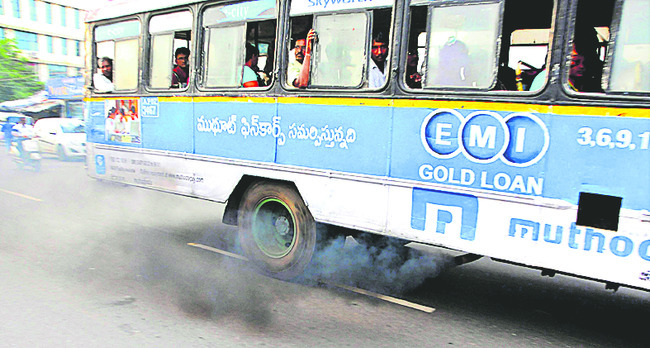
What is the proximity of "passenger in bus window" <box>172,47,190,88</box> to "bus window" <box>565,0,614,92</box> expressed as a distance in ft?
14.7

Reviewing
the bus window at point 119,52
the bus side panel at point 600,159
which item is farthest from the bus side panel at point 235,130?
the bus side panel at point 600,159

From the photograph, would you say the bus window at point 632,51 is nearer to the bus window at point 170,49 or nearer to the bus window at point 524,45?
the bus window at point 524,45

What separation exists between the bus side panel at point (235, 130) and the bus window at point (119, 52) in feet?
5.17

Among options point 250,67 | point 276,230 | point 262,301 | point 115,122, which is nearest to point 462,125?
point 262,301

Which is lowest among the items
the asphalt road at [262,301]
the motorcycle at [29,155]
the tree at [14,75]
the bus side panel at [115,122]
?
the asphalt road at [262,301]

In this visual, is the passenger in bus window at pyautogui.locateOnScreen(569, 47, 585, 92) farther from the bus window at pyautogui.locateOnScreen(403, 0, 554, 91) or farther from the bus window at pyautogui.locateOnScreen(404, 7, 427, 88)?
the bus window at pyautogui.locateOnScreen(404, 7, 427, 88)

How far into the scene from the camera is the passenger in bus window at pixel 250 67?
5891mm

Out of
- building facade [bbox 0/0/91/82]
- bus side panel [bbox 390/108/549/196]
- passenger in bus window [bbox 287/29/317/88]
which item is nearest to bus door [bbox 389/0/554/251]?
bus side panel [bbox 390/108/549/196]

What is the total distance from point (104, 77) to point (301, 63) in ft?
12.6

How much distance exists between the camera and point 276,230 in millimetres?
5926

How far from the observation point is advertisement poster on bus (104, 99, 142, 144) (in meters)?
7.19

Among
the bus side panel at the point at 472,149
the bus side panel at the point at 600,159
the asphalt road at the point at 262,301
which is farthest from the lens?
the asphalt road at the point at 262,301

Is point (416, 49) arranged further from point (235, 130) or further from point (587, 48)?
point (235, 130)

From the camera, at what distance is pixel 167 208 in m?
9.95
